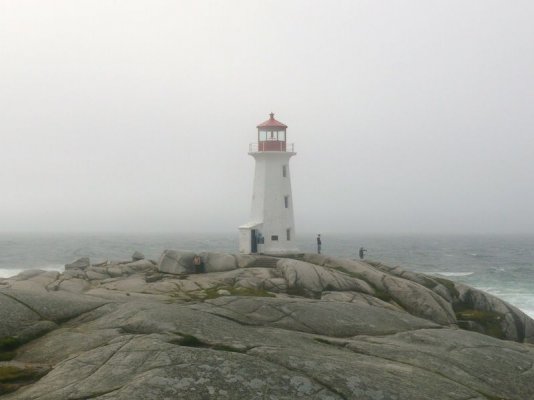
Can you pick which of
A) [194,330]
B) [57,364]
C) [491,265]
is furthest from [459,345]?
[491,265]

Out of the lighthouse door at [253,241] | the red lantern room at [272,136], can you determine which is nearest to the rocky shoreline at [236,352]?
the lighthouse door at [253,241]

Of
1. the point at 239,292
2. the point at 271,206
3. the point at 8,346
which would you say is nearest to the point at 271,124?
the point at 271,206

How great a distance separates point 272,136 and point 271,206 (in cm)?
675

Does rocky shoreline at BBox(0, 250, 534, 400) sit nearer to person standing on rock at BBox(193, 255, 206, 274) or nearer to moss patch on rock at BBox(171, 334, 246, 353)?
moss patch on rock at BBox(171, 334, 246, 353)

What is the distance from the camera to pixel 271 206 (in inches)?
2009

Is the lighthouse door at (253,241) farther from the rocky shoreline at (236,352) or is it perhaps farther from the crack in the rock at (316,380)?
the crack in the rock at (316,380)

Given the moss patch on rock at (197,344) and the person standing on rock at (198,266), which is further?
the person standing on rock at (198,266)

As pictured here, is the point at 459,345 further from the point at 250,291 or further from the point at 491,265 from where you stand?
the point at 491,265

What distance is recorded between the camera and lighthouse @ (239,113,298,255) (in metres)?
50.8

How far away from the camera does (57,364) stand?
52.5 ft

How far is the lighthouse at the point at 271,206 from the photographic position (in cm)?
5081

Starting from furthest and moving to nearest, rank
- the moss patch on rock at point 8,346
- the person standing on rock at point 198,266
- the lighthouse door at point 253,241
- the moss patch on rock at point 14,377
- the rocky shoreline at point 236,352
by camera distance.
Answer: the lighthouse door at point 253,241 → the person standing on rock at point 198,266 → the moss patch on rock at point 8,346 → the moss patch on rock at point 14,377 → the rocky shoreline at point 236,352

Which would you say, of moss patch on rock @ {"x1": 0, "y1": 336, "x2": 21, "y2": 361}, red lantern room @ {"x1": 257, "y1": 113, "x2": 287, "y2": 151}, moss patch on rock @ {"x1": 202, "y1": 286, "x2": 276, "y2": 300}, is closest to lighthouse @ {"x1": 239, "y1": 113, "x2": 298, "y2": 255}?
red lantern room @ {"x1": 257, "y1": 113, "x2": 287, "y2": 151}

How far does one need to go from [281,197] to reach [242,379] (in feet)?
123
